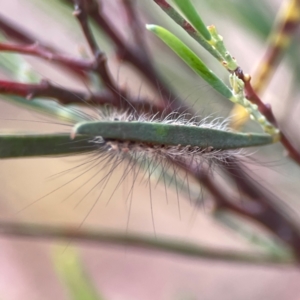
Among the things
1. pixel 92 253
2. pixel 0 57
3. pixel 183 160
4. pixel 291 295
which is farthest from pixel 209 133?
pixel 92 253

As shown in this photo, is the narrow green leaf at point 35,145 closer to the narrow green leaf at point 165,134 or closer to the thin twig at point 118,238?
the narrow green leaf at point 165,134

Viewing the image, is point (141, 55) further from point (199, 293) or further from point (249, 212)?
point (199, 293)

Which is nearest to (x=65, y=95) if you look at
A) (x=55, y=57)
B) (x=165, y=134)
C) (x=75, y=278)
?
(x=55, y=57)

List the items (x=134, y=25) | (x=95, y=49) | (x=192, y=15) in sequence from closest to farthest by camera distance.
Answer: (x=192, y=15)
(x=95, y=49)
(x=134, y=25)

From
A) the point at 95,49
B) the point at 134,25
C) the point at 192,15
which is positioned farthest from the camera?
the point at 134,25

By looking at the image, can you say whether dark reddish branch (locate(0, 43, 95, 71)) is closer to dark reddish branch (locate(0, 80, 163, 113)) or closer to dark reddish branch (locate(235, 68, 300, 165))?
dark reddish branch (locate(0, 80, 163, 113))

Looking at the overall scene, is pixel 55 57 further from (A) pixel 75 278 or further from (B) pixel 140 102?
(A) pixel 75 278

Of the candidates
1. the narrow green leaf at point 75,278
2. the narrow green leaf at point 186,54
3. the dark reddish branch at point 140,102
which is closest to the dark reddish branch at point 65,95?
the dark reddish branch at point 140,102
